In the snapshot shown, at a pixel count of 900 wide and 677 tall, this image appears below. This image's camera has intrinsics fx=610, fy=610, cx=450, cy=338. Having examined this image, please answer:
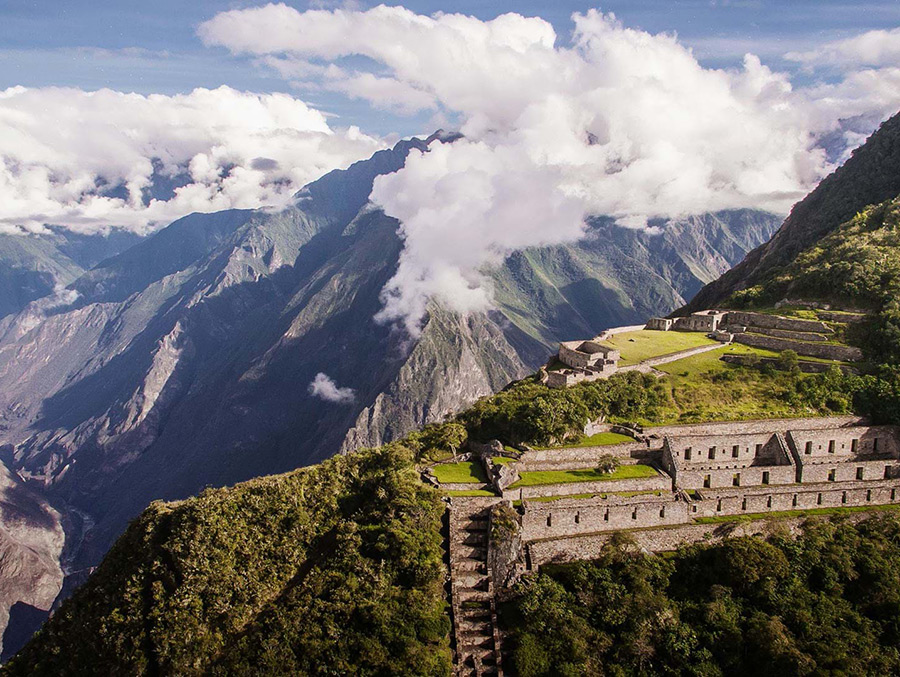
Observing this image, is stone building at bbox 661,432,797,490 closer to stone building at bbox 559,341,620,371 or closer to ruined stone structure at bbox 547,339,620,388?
ruined stone structure at bbox 547,339,620,388

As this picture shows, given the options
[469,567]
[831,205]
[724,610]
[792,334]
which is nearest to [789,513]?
[724,610]

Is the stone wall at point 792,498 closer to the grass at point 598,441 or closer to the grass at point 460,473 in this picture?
the grass at point 598,441

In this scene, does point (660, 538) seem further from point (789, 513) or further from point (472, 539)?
point (472, 539)

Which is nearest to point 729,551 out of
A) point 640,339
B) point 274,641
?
point 274,641

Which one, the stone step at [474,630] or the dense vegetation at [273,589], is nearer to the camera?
the dense vegetation at [273,589]

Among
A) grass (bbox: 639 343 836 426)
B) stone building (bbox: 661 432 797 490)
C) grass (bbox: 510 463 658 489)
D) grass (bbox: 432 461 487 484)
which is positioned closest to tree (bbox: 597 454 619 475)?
grass (bbox: 510 463 658 489)

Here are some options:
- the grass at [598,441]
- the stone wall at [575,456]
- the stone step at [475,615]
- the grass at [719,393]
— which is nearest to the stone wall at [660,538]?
the stone step at [475,615]
